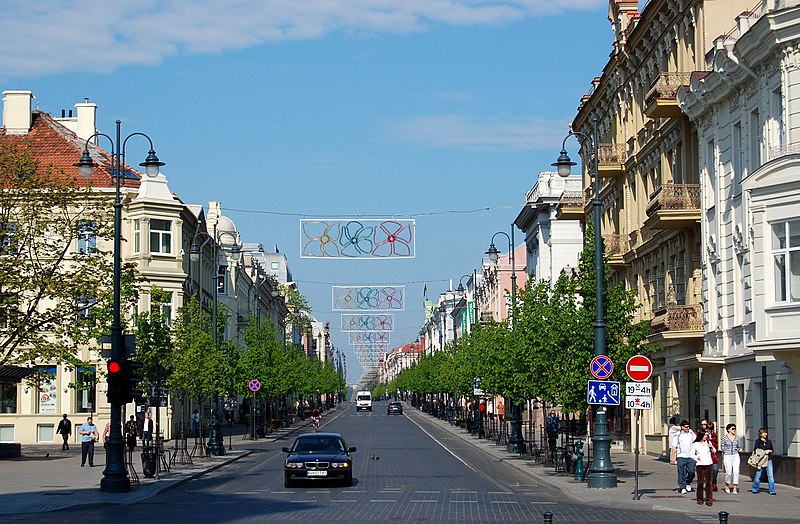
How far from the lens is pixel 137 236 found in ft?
217

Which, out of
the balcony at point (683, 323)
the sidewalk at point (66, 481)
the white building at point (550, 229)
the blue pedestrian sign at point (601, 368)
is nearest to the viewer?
the sidewalk at point (66, 481)

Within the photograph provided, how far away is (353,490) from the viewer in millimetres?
30047

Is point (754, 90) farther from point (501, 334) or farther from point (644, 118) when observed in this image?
point (501, 334)

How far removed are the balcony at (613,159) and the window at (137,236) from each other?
2591 cm

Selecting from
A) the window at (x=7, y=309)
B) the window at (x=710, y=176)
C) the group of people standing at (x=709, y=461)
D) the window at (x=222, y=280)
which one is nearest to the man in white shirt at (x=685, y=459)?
the group of people standing at (x=709, y=461)

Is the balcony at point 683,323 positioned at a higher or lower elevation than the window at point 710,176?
lower

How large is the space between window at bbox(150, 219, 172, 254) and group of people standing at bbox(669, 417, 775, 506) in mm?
41574

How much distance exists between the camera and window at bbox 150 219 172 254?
66438mm

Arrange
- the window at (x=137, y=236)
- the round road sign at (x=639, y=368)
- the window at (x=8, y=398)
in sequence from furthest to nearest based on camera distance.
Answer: the window at (x=137, y=236), the window at (x=8, y=398), the round road sign at (x=639, y=368)

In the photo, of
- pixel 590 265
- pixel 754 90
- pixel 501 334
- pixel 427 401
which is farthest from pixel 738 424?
pixel 427 401

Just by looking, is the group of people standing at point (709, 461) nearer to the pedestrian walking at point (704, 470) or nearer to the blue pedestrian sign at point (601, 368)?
the pedestrian walking at point (704, 470)

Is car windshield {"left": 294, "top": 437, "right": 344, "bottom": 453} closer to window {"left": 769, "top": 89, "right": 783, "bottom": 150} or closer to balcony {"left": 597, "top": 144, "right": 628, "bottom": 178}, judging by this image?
window {"left": 769, "top": 89, "right": 783, "bottom": 150}

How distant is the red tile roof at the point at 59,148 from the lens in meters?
64.8

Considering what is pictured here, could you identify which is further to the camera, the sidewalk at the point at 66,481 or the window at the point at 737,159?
the window at the point at 737,159
